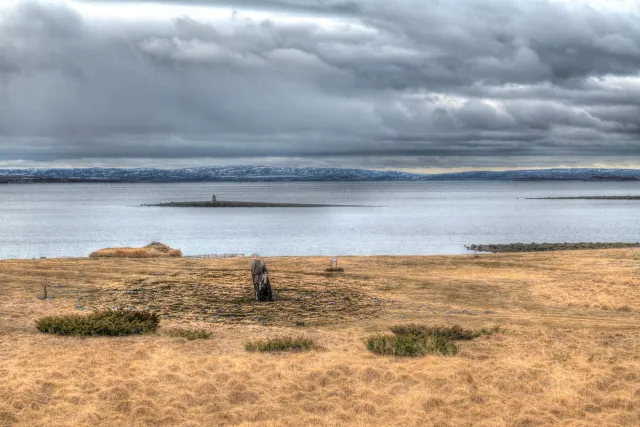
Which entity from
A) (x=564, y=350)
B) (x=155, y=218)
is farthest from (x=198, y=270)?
(x=155, y=218)

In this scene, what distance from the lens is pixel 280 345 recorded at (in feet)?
44.5

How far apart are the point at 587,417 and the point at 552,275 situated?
17708mm

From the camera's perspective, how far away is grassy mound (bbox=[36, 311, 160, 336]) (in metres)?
14.6

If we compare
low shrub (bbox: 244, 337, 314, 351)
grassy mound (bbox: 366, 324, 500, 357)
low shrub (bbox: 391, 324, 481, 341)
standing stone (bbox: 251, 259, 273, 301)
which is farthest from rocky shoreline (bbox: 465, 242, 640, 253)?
low shrub (bbox: 244, 337, 314, 351)

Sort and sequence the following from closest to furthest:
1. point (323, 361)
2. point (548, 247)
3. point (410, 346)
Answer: point (323, 361) → point (410, 346) → point (548, 247)

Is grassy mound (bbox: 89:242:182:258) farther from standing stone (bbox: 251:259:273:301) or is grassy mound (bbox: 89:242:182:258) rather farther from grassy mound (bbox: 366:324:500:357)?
grassy mound (bbox: 366:324:500:357)

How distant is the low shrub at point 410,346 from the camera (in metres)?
13.2

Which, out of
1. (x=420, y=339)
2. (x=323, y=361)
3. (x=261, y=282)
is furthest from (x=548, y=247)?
(x=323, y=361)

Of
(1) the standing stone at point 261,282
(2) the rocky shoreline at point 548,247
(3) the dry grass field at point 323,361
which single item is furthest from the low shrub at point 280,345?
(2) the rocky shoreline at point 548,247

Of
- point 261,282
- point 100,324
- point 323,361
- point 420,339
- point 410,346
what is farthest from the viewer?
point 261,282

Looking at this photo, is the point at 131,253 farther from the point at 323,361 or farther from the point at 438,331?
the point at 323,361

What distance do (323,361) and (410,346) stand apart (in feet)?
6.76

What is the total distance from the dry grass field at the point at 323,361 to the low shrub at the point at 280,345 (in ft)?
1.09

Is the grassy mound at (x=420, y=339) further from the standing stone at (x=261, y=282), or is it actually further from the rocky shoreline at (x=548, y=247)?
the rocky shoreline at (x=548, y=247)
